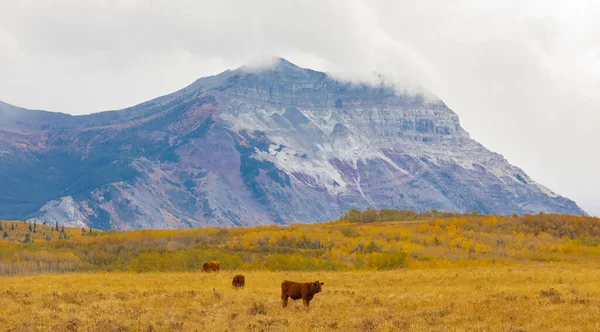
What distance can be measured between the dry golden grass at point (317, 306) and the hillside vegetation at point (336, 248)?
103 ft

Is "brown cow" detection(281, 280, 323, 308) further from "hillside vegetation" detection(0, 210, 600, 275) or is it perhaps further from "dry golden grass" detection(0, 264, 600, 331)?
"hillside vegetation" detection(0, 210, 600, 275)

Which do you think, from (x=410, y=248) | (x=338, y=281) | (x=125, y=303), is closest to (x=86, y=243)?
(x=410, y=248)

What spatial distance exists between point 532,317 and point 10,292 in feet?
93.6

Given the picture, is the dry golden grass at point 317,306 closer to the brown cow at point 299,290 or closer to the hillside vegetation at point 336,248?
the brown cow at point 299,290

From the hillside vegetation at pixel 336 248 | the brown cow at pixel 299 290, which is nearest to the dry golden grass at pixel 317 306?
the brown cow at pixel 299 290

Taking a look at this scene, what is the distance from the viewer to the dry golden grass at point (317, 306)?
26875 mm

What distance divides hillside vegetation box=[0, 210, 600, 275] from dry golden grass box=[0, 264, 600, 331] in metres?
31.3

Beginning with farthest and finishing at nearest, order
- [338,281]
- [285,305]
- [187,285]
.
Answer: [338,281]
[187,285]
[285,305]

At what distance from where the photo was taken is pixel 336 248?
399 feet

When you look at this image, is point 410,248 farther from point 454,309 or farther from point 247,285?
point 454,309

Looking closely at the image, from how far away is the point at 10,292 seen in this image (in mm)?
38125

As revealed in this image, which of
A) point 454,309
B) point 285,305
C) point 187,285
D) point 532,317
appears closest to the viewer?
point 532,317

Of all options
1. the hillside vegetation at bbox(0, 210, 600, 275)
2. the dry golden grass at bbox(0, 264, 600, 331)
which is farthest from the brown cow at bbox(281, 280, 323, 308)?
the hillside vegetation at bbox(0, 210, 600, 275)

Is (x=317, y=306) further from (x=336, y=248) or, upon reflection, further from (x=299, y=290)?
(x=336, y=248)
